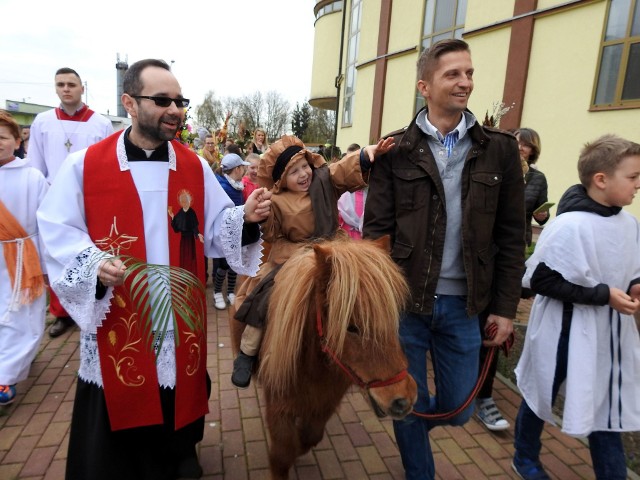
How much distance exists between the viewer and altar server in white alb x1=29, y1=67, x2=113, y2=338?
4586 millimetres

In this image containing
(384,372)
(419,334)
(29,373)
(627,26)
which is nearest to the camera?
(384,372)

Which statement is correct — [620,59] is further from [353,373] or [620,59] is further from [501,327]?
[353,373]

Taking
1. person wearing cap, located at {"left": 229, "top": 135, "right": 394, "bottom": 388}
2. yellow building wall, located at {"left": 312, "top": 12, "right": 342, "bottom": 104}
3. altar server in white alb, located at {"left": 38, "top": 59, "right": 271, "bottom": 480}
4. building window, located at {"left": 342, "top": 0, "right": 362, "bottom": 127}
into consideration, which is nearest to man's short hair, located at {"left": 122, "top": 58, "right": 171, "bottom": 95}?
altar server in white alb, located at {"left": 38, "top": 59, "right": 271, "bottom": 480}

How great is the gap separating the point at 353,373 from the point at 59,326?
4.15 meters

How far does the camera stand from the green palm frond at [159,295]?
76.3 inches

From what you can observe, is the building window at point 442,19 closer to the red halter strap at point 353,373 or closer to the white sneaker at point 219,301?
the white sneaker at point 219,301

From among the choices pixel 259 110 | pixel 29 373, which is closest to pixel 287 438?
pixel 29 373

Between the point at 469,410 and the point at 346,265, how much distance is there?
126 centimetres

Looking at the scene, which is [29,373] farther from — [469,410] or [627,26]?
[627,26]

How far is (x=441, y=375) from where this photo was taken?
2371mm

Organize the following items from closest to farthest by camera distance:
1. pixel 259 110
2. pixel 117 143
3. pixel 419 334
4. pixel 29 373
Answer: pixel 117 143, pixel 419 334, pixel 29 373, pixel 259 110

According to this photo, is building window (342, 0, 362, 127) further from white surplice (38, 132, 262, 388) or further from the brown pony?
the brown pony

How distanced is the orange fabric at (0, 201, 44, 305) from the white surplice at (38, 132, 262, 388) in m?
1.70

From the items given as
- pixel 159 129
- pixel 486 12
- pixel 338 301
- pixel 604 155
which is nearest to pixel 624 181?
pixel 604 155
